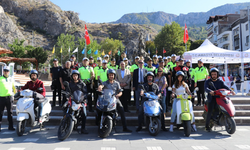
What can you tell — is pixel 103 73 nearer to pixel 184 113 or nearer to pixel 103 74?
pixel 103 74

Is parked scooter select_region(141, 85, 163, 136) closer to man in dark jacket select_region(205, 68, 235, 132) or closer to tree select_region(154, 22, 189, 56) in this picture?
man in dark jacket select_region(205, 68, 235, 132)

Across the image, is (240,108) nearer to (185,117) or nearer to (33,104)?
(185,117)

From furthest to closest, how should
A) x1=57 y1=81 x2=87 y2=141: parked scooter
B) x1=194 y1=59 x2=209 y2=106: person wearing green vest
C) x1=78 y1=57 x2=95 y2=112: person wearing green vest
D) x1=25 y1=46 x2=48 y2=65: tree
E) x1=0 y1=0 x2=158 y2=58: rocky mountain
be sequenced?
x1=0 y1=0 x2=158 y2=58: rocky mountain < x1=25 y1=46 x2=48 y2=65: tree < x1=194 y1=59 x2=209 y2=106: person wearing green vest < x1=78 y1=57 x2=95 y2=112: person wearing green vest < x1=57 y1=81 x2=87 y2=141: parked scooter

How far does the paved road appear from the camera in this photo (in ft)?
15.4

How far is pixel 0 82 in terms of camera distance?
618 centimetres

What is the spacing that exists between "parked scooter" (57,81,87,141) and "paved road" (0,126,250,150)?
253 millimetres

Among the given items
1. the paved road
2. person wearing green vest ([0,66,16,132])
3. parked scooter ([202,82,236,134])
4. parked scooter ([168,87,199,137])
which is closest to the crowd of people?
person wearing green vest ([0,66,16,132])

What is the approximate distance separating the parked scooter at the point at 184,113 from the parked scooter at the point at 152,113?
1.80 feet

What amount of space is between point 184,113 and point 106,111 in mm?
2221

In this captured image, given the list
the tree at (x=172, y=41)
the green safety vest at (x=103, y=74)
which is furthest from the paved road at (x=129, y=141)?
the tree at (x=172, y=41)

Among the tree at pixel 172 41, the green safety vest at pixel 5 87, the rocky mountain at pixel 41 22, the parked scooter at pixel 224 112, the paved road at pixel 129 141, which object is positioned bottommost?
the paved road at pixel 129 141

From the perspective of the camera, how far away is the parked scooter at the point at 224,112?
556 centimetres

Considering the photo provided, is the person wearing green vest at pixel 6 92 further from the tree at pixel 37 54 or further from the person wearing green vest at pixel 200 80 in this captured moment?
the tree at pixel 37 54

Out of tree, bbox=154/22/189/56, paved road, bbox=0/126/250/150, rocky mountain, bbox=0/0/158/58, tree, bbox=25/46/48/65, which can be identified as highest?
rocky mountain, bbox=0/0/158/58
